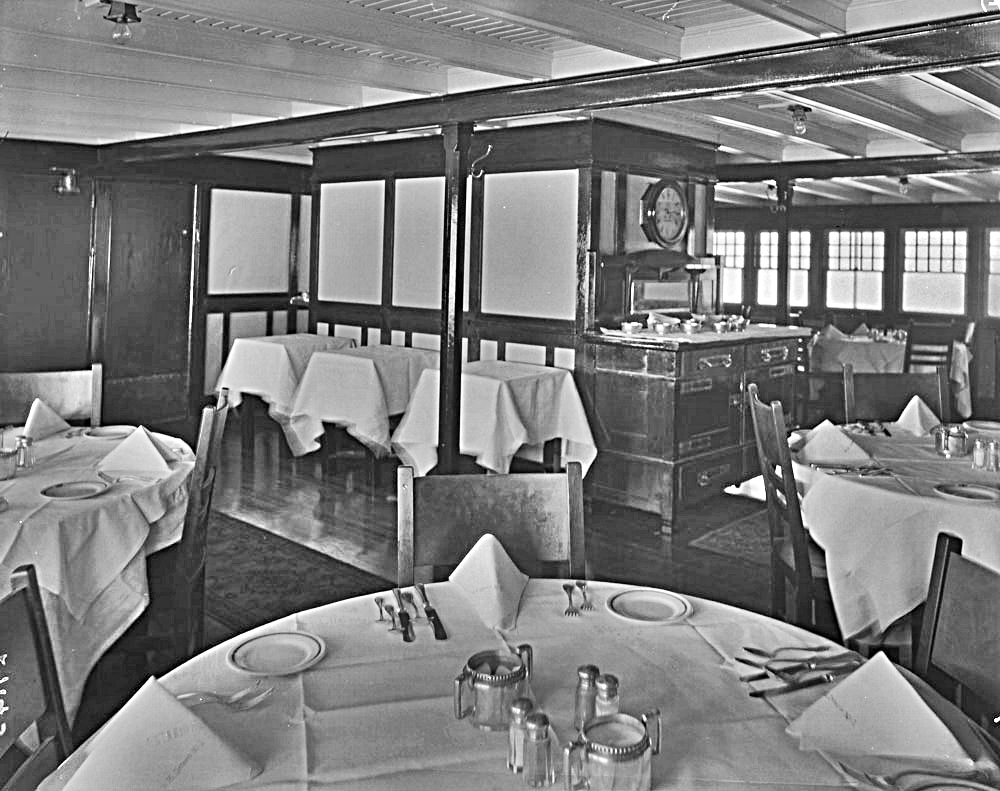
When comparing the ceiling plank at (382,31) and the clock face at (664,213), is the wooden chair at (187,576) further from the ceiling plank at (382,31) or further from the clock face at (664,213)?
the clock face at (664,213)

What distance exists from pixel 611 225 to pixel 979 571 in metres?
4.14

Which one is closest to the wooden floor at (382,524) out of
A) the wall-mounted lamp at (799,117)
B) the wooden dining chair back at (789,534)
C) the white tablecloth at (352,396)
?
the white tablecloth at (352,396)

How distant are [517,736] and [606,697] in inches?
5.4

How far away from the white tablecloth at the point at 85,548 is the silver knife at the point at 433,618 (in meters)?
0.98

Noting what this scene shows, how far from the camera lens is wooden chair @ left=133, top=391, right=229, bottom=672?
244 cm

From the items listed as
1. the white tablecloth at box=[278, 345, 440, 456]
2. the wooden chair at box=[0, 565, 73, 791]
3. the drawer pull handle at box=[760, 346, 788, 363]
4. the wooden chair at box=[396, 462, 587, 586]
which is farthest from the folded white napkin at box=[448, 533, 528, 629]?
the drawer pull handle at box=[760, 346, 788, 363]

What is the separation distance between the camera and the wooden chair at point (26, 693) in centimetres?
117

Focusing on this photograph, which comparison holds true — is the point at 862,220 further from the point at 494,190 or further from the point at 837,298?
the point at 494,190

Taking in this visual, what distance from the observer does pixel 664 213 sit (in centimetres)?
567

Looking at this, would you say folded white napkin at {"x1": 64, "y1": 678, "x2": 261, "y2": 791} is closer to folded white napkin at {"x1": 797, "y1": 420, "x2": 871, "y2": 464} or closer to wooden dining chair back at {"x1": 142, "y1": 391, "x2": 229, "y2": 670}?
wooden dining chair back at {"x1": 142, "y1": 391, "x2": 229, "y2": 670}

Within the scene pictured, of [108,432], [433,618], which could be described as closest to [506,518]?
[433,618]

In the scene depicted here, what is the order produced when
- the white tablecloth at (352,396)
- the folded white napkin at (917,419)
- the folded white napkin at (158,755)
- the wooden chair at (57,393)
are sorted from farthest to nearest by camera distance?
the white tablecloth at (352,396)
the folded white napkin at (917,419)
the wooden chair at (57,393)
the folded white napkin at (158,755)

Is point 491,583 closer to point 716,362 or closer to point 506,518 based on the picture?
point 506,518

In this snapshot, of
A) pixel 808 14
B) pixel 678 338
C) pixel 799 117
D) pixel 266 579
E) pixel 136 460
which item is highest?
pixel 799 117
